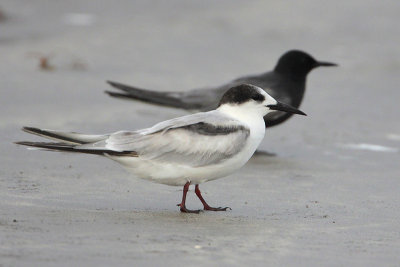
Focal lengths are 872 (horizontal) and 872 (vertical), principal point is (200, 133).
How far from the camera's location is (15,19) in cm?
1184

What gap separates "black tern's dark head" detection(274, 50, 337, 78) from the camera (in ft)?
28.3

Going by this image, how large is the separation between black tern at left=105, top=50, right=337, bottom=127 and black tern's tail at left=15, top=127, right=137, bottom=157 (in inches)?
113

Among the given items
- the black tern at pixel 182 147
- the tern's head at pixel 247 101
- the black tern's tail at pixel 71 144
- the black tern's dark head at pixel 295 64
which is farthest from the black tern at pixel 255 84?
the black tern's tail at pixel 71 144

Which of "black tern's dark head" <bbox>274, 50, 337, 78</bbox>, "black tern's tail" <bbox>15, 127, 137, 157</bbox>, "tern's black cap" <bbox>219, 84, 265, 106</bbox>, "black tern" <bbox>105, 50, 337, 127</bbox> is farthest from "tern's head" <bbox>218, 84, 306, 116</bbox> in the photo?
"black tern's dark head" <bbox>274, 50, 337, 78</bbox>

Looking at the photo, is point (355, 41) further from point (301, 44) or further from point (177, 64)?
point (177, 64)

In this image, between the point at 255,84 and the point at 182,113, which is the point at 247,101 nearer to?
the point at 255,84

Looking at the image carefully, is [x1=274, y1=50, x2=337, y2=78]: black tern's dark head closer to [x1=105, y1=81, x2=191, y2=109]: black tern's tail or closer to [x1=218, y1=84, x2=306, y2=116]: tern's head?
[x1=105, y1=81, x2=191, y2=109]: black tern's tail

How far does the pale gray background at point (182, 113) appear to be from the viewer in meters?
4.36

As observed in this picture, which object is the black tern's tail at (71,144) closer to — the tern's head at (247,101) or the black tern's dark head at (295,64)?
the tern's head at (247,101)

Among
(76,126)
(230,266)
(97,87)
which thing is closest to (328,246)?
(230,266)

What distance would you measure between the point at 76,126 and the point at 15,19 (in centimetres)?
441

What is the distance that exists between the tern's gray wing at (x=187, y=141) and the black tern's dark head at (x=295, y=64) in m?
3.28

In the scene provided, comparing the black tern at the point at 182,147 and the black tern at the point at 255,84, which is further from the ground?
the black tern at the point at 255,84

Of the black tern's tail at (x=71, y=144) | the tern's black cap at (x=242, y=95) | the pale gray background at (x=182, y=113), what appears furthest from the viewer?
the tern's black cap at (x=242, y=95)
